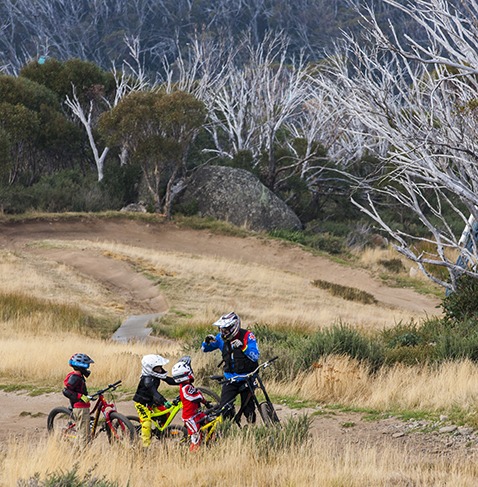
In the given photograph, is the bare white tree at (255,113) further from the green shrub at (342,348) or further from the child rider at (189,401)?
the child rider at (189,401)

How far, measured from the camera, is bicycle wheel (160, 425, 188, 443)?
8.00 meters

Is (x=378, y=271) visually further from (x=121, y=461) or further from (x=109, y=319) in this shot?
(x=121, y=461)

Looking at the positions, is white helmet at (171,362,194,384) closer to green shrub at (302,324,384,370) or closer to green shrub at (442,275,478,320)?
green shrub at (302,324,384,370)

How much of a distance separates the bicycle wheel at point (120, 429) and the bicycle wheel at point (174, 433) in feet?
0.98

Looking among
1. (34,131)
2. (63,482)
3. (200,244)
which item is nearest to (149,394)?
(63,482)

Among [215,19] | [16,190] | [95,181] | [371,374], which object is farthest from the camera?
[215,19]

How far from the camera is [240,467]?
6.96 meters

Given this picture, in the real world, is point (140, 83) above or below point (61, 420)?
above

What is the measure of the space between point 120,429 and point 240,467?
73.4 inches

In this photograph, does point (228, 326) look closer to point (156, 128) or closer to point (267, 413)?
point (267, 413)

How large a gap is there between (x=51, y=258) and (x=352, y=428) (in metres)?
20.6

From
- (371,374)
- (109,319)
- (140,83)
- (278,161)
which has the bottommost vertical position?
(109,319)

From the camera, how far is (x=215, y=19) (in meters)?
108

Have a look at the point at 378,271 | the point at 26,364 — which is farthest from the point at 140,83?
the point at 26,364
